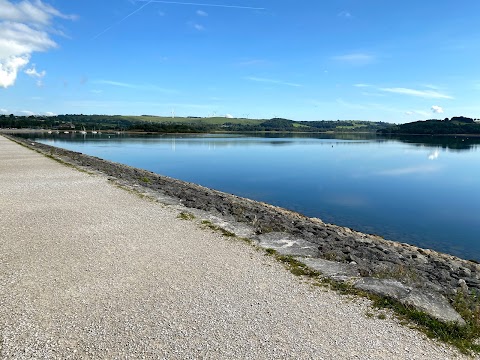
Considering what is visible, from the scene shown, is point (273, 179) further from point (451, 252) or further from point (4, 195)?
point (4, 195)

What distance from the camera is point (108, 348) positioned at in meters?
4.03

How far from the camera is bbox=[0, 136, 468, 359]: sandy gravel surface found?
4082 millimetres

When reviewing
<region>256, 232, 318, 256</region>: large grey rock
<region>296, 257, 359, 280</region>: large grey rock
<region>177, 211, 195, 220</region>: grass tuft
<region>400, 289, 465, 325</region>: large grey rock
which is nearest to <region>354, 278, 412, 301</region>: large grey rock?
<region>400, 289, 465, 325</region>: large grey rock

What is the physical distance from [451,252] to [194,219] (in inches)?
394

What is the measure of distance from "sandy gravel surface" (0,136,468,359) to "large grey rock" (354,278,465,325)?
23.1 inches

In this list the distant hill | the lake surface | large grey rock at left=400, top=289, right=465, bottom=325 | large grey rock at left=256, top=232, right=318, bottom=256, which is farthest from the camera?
the distant hill

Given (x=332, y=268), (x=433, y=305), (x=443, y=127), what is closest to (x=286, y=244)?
(x=332, y=268)

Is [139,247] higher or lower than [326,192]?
higher

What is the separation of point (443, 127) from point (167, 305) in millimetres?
173383

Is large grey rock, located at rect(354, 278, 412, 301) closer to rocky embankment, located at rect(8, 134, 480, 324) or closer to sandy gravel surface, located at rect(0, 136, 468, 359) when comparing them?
rocky embankment, located at rect(8, 134, 480, 324)

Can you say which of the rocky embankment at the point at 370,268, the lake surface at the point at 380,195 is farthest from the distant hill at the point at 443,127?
the rocky embankment at the point at 370,268

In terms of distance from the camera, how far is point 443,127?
153 meters

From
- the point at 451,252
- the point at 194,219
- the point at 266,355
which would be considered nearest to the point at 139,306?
the point at 266,355

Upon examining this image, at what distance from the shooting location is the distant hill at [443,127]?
152m
